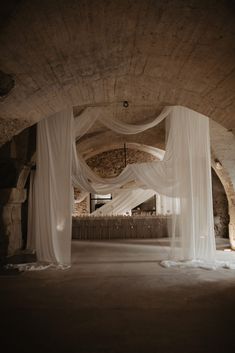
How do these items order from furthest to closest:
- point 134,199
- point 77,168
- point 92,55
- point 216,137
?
point 134,199 → point 216,137 → point 77,168 → point 92,55

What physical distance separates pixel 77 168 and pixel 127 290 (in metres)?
2.79

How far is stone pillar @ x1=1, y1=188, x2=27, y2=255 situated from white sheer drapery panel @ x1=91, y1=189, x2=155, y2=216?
4.02 meters

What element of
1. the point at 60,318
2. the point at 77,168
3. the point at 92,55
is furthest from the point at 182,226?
the point at 92,55

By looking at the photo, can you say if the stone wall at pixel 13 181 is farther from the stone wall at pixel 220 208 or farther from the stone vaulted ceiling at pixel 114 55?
the stone wall at pixel 220 208

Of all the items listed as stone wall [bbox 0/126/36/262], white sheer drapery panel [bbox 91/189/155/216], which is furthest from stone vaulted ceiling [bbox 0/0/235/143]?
white sheer drapery panel [bbox 91/189/155/216]

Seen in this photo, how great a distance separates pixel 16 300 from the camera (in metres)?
3.12

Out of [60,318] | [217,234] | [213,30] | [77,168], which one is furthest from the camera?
[217,234]

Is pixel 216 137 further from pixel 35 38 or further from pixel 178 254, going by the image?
pixel 35 38

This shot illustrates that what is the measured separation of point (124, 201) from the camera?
10.0 m

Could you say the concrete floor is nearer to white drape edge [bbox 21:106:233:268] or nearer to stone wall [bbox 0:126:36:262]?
white drape edge [bbox 21:106:233:268]

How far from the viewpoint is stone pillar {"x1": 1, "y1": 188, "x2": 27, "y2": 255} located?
5734mm

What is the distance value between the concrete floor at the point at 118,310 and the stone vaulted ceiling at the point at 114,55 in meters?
2.10

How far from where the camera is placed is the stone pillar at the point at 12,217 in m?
5.73

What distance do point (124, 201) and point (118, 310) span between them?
23.7 ft
